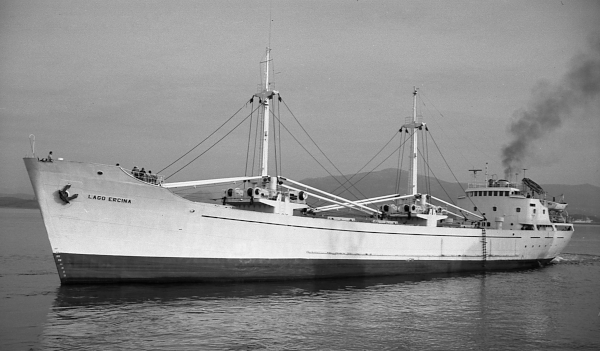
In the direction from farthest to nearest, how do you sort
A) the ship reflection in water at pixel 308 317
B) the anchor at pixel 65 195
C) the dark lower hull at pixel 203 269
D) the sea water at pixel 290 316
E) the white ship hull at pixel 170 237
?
the dark lower hull at pixel 203 269 → the white ship hull at pixel 170 237 → the anchor at pixel 65 195 → the ship reflection in water at pixel 308 317 → the sea water at pixel 290 316

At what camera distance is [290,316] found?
57.4 feet

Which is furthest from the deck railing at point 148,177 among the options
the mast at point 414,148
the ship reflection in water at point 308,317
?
the mast at point 414,148

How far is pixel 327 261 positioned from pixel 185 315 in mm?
10622

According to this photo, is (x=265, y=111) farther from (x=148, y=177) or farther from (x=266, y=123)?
(x=148, y=177)

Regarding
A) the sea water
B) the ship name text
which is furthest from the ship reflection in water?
the ship name text

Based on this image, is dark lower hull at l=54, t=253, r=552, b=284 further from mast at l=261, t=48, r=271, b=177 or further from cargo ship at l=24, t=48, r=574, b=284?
mast at l=261, t=48, r=271, b=177

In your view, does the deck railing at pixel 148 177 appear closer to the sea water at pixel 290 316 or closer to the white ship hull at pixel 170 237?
the white ship hull at pixel 170 237

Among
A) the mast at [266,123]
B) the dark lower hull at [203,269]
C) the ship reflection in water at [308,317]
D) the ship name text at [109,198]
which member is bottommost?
the ship reflection in water at [308,317]

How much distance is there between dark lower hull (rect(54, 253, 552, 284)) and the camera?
800 inches

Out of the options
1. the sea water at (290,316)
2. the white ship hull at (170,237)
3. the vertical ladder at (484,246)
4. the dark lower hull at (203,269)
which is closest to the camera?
the sea water at (290,316)

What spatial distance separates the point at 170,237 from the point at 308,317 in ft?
24.0

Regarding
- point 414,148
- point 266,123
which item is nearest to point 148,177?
point 266,123

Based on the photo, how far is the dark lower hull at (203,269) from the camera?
20328 mm

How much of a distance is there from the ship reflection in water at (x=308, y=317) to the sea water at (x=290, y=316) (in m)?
0.04
